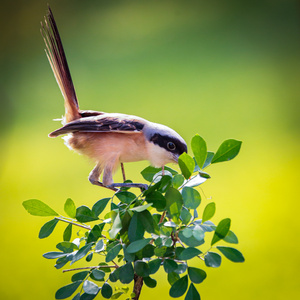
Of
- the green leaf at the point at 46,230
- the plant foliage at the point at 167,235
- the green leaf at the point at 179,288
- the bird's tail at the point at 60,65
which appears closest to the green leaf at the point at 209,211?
the plant foliage at the point at 167,235

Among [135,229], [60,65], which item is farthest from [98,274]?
[60,65]

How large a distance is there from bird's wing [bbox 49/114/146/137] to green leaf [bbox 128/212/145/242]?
29 centimetres

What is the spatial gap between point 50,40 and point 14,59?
180cm

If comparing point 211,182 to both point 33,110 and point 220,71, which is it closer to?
point 220,71

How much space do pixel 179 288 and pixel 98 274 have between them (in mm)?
155

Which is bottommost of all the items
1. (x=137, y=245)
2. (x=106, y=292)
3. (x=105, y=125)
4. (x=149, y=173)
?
(x=106, y=292)

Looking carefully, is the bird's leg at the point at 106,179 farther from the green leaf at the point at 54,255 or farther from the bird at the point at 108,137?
the green leaf at the point at 54,255

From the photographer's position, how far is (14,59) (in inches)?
101

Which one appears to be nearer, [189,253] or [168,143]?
[189,253]

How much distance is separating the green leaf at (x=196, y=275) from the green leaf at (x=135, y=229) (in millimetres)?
101

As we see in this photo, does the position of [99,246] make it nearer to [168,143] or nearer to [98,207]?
[98,207]

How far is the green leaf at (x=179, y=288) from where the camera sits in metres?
0.63

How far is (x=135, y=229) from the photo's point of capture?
0.64 metres

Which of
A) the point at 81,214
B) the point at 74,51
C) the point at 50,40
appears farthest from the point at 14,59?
the point at 81,214
